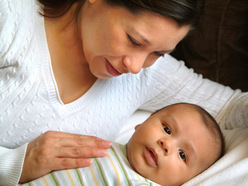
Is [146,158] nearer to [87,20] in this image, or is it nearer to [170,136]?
[170,136]

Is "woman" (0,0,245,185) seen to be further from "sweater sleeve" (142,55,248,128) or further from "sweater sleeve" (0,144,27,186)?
"sweater sleeve" (142,55,248,128)

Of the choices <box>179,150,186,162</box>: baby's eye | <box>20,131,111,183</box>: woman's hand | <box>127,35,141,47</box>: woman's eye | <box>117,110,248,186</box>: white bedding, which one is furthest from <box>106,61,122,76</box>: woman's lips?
<box>117,110,248,186</box>: white bedding

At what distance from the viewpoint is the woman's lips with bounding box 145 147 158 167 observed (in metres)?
1.11

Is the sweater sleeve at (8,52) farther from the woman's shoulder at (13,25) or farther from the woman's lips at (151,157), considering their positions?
the woman's lips at (151,157)

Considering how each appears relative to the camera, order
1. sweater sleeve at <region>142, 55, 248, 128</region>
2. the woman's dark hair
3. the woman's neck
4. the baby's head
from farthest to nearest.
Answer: sweater sleeve at <region>142, 55, 248, 128</region>
the woman's neck
the baby's head
the woman's dark hair

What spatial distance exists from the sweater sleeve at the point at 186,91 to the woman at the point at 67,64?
0.29 m

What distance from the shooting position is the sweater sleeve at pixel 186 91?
157cm

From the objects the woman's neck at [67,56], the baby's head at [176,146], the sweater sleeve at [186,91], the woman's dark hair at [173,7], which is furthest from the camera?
the sweater sleeve at [186,91]

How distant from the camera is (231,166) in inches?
44.7

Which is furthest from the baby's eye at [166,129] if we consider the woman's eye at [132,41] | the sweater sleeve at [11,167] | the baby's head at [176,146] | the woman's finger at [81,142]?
the sweater sleeve at [11,167]

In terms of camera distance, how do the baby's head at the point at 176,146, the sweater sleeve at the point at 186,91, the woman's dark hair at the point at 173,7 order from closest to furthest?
the woman's dark hair at the point at 173,7 → the baby's head at the point at 176,146 → the sweater sleeve at the point at 186,91

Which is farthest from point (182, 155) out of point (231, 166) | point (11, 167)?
point (11, 167)

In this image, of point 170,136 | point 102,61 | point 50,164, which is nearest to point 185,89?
point 170,136

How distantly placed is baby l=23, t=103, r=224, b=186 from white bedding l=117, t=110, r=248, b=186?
44mm
